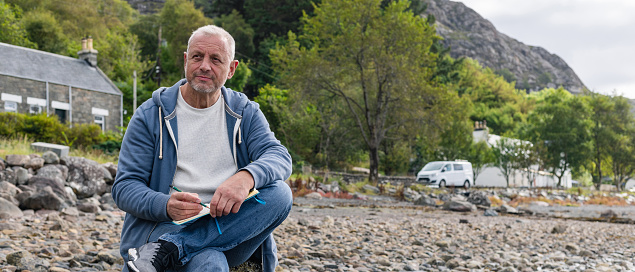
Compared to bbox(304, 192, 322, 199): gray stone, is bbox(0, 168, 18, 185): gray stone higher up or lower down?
higher up

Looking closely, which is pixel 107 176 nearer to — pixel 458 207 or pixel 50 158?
pixel 50 158

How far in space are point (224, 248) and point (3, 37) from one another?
1446 inches

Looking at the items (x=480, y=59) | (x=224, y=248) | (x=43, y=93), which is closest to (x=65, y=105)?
(x=43, y=93)

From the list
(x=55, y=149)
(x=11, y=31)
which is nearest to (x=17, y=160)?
(x=55, y=149)

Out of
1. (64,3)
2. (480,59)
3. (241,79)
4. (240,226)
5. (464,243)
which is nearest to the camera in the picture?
(240,226)

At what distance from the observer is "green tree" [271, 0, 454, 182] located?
22.4 m

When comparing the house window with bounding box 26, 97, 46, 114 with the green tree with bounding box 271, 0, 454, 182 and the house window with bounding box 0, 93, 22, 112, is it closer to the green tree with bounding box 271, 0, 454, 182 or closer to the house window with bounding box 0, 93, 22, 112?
the house window with bounding box 0, 93, 22, 112

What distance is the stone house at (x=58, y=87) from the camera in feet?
76.2

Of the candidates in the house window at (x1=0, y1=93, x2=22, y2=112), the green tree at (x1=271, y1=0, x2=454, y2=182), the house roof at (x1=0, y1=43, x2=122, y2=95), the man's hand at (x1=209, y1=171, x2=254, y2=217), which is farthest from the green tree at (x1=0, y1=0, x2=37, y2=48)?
the man's hand at (x1=209, y1=171, x2=254, y2=217)

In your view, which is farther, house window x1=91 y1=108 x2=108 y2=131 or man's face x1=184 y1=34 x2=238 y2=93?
house window x1=91 y1=108 x2=108 y2=131

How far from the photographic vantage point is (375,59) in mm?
22422

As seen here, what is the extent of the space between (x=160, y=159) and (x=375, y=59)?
20.8 metres

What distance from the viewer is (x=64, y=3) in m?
41.0

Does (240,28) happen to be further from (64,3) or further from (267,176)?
(267,176)
